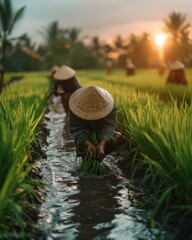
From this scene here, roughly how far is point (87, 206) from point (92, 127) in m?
1.21

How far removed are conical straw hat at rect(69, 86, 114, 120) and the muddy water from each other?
1.95 feet

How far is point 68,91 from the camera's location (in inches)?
320

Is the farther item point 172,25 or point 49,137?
point 172,25

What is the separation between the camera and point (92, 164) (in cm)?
473

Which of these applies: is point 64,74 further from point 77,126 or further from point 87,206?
point 87,206

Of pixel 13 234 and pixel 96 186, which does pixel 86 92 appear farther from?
pixel 13 234

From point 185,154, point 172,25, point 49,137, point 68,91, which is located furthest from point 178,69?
point 172,25

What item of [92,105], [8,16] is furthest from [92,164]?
[8,16]

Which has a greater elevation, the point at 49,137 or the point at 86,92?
the point at 86,92

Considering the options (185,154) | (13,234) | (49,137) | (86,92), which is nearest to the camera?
(13,234)

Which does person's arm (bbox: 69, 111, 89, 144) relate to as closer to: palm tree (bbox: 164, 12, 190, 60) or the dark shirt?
the dark shirt

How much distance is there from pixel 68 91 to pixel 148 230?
5.14m

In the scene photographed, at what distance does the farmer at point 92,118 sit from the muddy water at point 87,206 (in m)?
0.29

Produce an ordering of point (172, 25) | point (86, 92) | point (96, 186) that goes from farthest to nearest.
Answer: point (172, 25)
point (86, 92)
point (96, 186)
